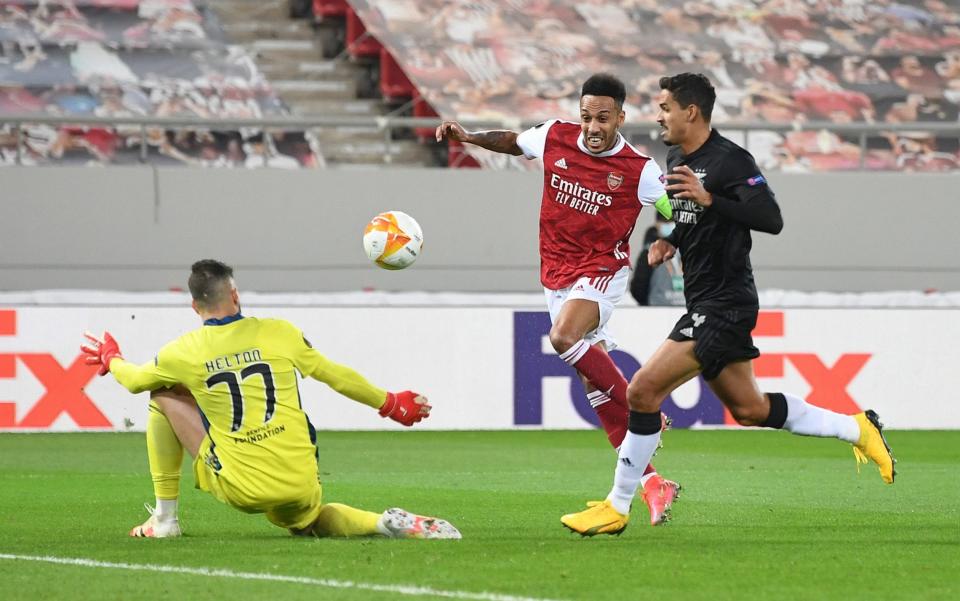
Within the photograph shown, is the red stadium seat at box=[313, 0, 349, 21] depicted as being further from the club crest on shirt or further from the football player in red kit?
the club crest on shirt

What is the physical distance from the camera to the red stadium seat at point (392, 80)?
17875 millimetres

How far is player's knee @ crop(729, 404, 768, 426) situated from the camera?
6.64 meters

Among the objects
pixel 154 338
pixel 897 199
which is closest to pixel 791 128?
pixel 897 199

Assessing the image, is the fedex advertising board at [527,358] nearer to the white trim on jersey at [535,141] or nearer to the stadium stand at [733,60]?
the stadium stand at [733,60]

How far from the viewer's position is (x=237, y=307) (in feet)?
19.7

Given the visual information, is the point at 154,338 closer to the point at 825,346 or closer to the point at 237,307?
the point at 825,346

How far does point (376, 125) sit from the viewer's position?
15.7m

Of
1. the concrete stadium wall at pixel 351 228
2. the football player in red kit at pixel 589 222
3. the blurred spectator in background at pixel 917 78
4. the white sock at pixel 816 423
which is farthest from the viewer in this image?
Result: the blurred spectator in background at pixel 917 78

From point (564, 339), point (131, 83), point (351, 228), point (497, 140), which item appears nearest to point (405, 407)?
point (564, 339)

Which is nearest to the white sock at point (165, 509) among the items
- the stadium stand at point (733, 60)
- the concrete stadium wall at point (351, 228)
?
the concrete stadium wall at point (351, 228)

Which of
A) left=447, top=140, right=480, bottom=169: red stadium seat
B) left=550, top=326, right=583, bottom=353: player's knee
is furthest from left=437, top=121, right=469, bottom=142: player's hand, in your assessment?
left=447, top=140, right=480, bottom=169: red stadium seat

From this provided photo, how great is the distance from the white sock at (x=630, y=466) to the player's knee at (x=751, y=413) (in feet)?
1.26

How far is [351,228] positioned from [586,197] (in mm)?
8420

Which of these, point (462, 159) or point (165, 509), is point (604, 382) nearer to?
point (165, 509)
